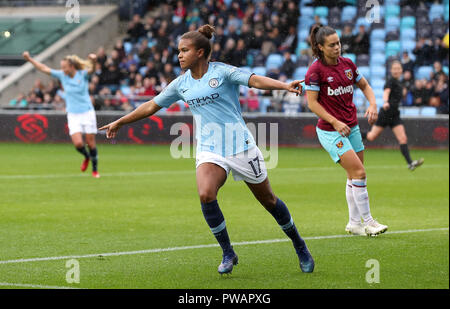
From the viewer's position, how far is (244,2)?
2827 cm

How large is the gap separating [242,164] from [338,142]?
2188mm

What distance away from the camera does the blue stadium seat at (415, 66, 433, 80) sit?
25.2 m

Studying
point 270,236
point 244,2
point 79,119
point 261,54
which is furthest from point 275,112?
point 270,236

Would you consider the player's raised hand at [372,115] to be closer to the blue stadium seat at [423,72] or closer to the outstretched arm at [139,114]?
the outstretched arm at [139,114]

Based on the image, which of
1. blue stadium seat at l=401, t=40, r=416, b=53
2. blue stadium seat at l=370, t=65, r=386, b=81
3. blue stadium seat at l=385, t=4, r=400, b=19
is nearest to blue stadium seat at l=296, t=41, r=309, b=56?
blue stadium seat at l=370, t=65, r=386, b=81

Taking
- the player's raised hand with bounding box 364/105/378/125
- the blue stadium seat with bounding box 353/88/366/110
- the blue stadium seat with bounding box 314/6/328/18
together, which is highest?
the blue stadium seat with bounding box 314/6/328/18

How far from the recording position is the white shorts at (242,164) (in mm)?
6910

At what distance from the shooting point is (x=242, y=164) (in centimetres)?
691

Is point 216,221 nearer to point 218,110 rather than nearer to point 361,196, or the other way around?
point 218,110

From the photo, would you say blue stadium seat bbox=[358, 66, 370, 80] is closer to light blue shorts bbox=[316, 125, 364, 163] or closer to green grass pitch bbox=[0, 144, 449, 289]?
green grass pitch bbox=[0, 144, 449, 289]

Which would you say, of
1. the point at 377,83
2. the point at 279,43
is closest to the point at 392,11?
the point at 377,83

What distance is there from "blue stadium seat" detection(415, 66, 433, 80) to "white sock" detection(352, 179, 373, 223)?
55.3 ft

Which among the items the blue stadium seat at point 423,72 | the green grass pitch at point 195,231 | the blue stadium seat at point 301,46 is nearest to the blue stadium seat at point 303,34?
the blue stadium seat at point 301,46

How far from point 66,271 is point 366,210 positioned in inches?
130
